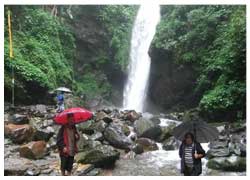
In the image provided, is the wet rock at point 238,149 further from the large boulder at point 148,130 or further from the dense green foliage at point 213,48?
the dense green foliage at point 213,48

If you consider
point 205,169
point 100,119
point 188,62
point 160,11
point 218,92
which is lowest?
point 205,169

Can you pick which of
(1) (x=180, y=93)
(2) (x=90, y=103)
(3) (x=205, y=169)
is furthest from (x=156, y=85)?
(3) (x=205, y=169)

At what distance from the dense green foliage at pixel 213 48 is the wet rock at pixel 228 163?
452 cm

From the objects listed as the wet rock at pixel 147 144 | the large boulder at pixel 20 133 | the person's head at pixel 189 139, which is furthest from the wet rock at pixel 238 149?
the large boulder at pixel 20 133

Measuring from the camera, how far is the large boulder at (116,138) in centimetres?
1006

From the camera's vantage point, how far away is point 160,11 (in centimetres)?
2347

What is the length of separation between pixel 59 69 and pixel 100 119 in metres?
7.49

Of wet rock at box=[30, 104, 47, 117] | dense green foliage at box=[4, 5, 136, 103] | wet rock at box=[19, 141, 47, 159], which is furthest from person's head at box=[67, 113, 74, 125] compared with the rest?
dense green foliage at box=[4, 5, 136, 103]

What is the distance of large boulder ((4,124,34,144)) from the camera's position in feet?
32.1

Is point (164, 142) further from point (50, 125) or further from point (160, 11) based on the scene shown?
point (160, 11)

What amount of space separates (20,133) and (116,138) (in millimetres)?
2697

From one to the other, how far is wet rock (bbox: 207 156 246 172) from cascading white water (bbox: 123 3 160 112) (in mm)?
12858

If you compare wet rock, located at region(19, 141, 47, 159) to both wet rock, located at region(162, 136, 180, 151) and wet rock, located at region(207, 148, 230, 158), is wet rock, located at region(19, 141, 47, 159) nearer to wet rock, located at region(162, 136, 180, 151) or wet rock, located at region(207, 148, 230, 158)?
wet rock, located at region(162, 136, 180, 151)

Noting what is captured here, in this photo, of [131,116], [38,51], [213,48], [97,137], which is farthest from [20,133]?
[213,48]
